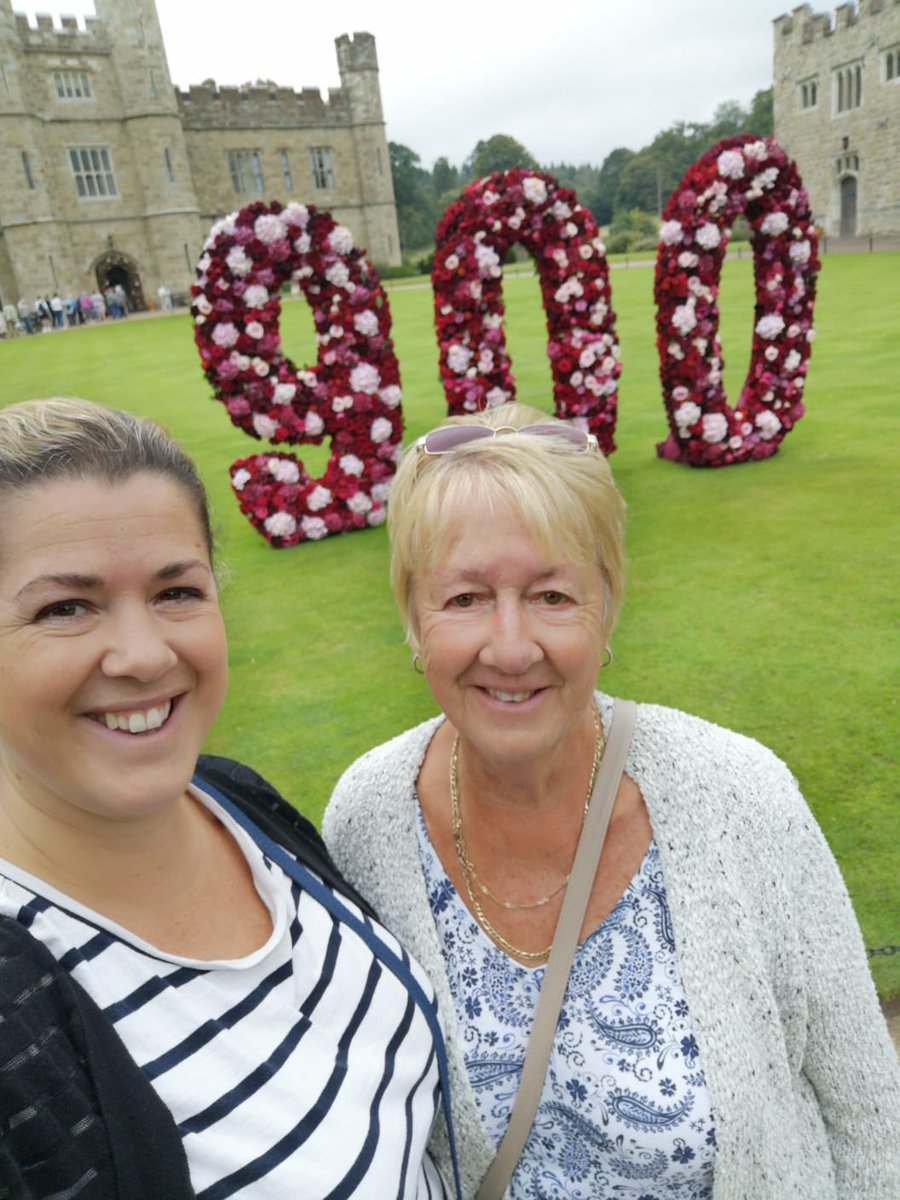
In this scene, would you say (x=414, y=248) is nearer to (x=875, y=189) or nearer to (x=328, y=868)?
(x=875, y=189)

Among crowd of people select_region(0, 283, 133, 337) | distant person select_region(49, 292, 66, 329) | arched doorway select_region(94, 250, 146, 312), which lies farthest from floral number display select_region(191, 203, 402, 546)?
arched doorway select_region(94, 250, 146, 312)

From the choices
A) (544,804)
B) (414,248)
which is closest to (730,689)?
(544,804)

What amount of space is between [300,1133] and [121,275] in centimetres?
4722

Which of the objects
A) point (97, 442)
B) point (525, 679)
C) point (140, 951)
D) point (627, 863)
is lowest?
point (627, 863)

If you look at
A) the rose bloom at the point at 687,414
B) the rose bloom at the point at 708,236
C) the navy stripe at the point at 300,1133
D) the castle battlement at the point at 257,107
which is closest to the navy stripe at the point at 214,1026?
the navy stripe at the point at 300,1133

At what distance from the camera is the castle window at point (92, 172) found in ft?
130

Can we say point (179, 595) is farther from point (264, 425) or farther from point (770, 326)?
point (770, 326)

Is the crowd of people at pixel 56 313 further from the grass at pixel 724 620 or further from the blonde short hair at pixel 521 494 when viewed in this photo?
the blonde short hair at pixel 521 494

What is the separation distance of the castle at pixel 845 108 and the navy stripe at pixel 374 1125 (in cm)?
3862

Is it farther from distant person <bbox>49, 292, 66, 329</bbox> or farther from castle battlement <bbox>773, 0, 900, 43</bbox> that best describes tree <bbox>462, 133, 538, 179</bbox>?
distant person <bbox>49, 292, 66, 329</bbox>

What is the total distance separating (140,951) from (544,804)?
0.90 m

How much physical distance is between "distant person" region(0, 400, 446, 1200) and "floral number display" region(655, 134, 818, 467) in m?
7.83

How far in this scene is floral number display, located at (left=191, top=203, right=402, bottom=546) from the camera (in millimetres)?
7559

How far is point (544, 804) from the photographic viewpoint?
192 centimetres
